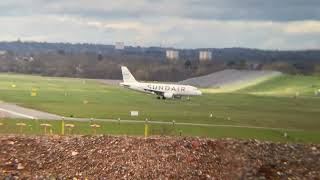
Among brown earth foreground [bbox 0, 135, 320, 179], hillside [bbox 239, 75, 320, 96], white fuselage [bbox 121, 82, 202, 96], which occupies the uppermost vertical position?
brown earth foreground [bbox 0, 135, 320, 179]

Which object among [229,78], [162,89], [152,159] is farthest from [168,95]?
[229,78]

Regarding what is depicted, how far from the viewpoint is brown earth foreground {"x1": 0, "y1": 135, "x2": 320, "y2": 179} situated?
17.4 metres

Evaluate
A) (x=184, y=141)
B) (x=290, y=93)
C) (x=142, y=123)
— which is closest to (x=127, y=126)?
(x=142, y=123)

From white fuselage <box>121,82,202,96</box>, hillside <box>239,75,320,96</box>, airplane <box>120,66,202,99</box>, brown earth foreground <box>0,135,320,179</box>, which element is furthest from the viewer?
hillside <box>239,75,320,96</box>

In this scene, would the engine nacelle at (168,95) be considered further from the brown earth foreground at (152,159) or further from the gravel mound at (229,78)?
the brown earth foreground at (152,159)

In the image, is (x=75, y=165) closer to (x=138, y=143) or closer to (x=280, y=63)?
(x=138, y=143)

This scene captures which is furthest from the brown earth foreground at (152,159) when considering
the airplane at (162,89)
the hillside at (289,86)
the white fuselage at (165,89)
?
the hillside at (289,86)

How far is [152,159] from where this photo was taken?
18.4m

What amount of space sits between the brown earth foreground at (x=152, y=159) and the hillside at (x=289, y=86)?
111 m

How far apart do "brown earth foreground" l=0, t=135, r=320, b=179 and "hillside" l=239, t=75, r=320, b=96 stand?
4386 inches

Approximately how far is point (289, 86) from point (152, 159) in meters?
131

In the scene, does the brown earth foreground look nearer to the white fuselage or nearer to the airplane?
the airplane

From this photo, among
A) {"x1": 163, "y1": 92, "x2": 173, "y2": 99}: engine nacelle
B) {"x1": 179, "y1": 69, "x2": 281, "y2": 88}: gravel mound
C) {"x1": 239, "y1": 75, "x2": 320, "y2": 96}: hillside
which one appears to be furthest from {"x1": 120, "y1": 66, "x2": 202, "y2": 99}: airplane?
{"x1": 179, "y1": 69, "x2": 281, "y2": 88}: gravel mound

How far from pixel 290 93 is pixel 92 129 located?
9290cm
